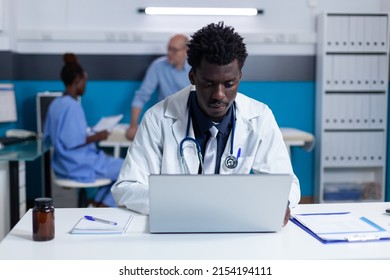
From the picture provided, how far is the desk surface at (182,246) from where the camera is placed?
48.9 inches

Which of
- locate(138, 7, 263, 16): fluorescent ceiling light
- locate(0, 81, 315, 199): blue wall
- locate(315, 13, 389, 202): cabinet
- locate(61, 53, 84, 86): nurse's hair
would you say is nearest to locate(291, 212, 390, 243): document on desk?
locate(61, 53, 84, 86): nurse's hair

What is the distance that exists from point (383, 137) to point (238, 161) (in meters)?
2.80

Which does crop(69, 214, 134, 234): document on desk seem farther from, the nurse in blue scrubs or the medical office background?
the medical office background

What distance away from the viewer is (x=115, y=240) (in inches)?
53.7

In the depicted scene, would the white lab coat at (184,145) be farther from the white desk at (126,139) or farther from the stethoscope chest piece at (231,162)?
the white desk at (126,139)

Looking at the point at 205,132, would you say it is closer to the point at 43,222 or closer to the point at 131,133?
the point at 43,222

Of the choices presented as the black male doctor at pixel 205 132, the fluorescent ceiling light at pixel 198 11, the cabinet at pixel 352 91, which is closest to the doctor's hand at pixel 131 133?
the fluorescent ceiling light at pixel 198 11

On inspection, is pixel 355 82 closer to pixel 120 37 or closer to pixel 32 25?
pixel 120 37

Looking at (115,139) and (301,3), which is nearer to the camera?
(115,139)

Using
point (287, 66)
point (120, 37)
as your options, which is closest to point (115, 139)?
point (120, 37)

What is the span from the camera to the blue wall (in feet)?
13.8

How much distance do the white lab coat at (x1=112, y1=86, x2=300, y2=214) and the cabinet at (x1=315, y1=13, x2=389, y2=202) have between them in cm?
248

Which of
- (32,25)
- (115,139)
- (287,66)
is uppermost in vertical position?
(32,25)
